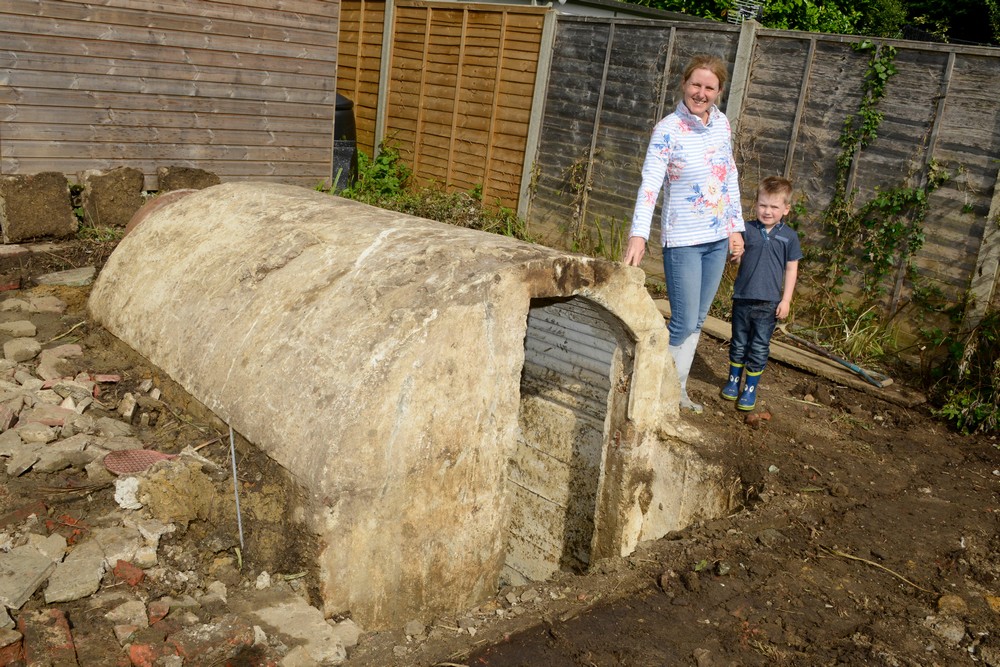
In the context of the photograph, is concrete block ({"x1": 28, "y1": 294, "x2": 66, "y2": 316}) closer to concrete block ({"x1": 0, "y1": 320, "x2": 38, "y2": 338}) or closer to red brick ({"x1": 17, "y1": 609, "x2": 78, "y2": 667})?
concrete block ({"x1": 0, "y1": 320, "x2": 38, "y2": 338})

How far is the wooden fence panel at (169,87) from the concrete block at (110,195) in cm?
19

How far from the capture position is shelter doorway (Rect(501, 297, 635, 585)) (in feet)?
15.6

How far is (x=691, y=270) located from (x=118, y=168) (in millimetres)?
5561

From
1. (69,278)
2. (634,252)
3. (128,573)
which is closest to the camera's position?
(128,573)

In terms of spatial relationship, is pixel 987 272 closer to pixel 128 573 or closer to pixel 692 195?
pixel 692 195

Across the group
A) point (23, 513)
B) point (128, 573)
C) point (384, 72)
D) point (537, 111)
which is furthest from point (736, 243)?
point (384, 72)

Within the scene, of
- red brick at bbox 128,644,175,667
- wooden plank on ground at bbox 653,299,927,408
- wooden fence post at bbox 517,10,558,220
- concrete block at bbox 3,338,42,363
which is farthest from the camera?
wooden fence post at bbox 517,10,558,220

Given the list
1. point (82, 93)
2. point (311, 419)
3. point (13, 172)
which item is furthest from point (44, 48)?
point (311, 419)

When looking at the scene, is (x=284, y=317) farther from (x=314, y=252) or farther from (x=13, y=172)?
(x=13, y=172)

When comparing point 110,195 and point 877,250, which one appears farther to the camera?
point 110,195

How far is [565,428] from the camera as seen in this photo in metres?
5.21

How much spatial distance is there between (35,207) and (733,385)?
5.68 metres

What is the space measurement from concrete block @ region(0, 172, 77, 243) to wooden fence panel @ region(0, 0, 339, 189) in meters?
0.27

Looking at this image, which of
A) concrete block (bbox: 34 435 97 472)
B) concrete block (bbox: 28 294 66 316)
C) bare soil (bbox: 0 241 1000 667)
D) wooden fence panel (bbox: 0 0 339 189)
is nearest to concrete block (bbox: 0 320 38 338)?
concrete block (bbox: 28 294 66 316)
